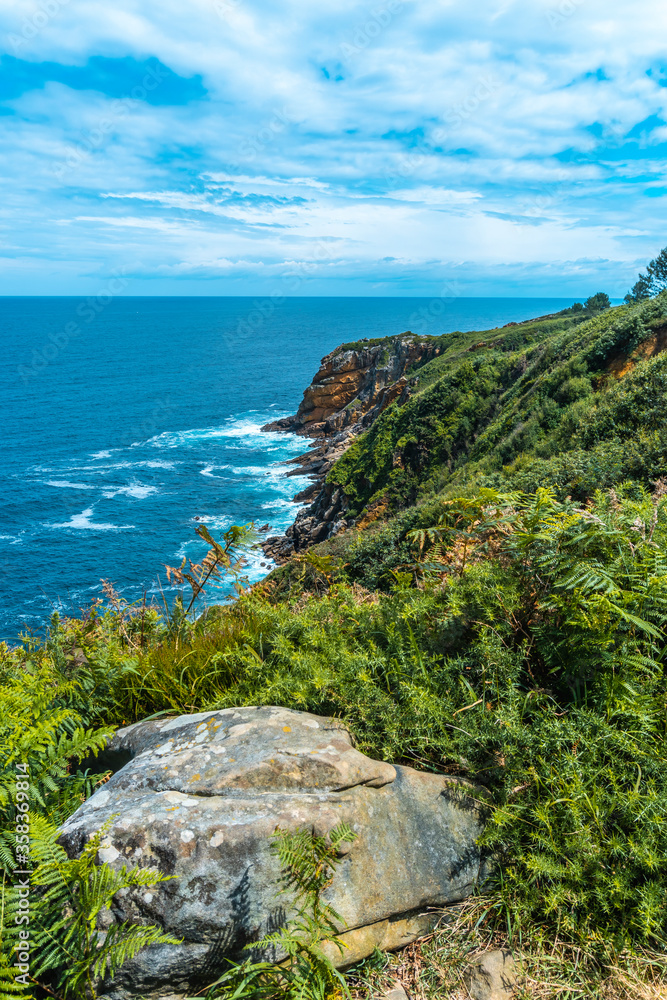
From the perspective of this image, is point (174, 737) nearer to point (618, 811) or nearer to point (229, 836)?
point (229, 836)

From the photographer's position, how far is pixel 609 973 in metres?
2.65

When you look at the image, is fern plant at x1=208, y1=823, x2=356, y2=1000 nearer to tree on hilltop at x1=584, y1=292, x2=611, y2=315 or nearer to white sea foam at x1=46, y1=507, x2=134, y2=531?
white sea foam at x1=46, y1=507, x2=134, y2=531

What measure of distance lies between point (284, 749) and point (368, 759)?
552 mm

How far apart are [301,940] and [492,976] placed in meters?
1.04

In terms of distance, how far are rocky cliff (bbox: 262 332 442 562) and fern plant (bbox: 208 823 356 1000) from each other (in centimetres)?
3806

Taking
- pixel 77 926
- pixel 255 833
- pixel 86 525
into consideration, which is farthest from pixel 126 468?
pixel 77 926

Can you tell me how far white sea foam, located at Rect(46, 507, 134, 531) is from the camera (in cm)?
4440

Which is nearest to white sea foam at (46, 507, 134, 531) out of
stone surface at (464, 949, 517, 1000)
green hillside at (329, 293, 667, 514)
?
green hillside at (329, 293, 667, 514)

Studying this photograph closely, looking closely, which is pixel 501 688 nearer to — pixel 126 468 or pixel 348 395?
pixel 126 468

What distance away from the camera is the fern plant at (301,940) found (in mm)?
2445

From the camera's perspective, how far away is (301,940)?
2.59 metres

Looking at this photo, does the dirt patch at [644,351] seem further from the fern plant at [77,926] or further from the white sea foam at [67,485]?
the white sea foam at [67,485]

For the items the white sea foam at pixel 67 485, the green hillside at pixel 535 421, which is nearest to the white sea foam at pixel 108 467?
the white sea foam at pixel 67 485

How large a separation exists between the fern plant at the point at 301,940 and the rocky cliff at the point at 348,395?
38065 millimetres
